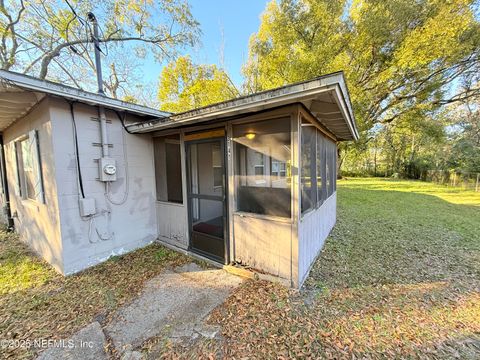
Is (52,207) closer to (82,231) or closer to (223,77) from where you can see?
(82,231)

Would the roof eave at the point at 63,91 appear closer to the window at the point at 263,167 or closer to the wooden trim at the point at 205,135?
the wooden trim at the point at 205,135

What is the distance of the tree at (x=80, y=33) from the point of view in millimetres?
6469

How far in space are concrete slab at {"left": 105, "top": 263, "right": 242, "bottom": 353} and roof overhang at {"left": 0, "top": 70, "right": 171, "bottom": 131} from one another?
9.92 ft

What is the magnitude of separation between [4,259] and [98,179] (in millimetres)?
2551

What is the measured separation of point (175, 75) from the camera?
12055 mm

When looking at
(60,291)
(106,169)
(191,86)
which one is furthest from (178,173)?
(191,86)

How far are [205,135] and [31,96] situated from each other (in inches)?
105

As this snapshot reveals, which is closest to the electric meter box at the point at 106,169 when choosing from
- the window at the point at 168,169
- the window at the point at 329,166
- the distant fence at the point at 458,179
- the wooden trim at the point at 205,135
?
the window at the point at 168,169

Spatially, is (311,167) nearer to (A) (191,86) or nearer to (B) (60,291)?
(B) (60,291)

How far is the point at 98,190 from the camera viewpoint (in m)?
3.43

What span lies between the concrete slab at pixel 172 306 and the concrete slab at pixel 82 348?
0.33 ft

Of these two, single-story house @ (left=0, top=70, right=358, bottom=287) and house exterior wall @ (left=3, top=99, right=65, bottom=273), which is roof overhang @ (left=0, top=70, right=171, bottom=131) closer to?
single-story house @ (left=0, top=70, right=358, bottom=287)

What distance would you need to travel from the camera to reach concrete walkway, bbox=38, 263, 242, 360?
1.88m

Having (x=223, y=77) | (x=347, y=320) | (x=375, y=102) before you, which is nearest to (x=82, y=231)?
(x=347, y=320)
